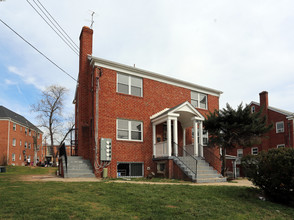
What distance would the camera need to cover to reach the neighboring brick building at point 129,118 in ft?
47.5

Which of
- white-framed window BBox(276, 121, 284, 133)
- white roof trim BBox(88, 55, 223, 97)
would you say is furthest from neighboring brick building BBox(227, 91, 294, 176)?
white roof trim BBox(88, 55, 223, 97)

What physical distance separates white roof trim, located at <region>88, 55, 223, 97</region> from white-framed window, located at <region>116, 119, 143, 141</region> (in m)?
3.07

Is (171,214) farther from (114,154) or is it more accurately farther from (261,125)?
(261,125)

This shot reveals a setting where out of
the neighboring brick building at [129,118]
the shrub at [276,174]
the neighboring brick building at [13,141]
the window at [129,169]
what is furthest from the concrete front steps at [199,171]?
the neighboring brick building at [13,141]

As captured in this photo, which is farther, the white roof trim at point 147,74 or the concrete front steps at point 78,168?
the white roof trim at point 147,74

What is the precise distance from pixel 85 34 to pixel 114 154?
7932 mm

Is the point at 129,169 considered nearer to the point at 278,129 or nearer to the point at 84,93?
the point at 84,93

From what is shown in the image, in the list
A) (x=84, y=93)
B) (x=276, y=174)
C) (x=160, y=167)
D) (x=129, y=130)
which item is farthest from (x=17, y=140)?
(x=276, y=174)

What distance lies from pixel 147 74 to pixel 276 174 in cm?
1057

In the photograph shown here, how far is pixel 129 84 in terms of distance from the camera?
632 inches

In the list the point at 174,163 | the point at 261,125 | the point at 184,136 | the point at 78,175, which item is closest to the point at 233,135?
the point at 261,125

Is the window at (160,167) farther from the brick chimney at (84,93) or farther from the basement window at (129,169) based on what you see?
the brick chimney at (84,93)

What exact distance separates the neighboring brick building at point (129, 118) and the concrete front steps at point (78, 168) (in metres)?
0.44

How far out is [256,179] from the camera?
861 centimetres
